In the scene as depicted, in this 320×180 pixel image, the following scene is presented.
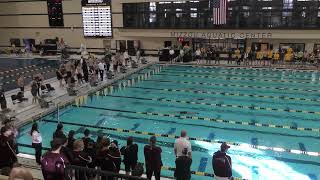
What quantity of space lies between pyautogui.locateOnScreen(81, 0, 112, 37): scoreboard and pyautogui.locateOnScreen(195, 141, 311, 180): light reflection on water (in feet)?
63.6

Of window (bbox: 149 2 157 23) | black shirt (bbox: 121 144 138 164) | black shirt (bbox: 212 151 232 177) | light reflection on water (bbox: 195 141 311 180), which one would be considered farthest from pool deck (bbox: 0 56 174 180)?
window (bbox: 149 2 157 23)

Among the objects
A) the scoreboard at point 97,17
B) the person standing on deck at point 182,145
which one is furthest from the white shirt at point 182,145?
the scoreboard at point 97,17

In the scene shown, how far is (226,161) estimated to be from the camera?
529 centimetres

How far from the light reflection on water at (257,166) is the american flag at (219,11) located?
13001 mm

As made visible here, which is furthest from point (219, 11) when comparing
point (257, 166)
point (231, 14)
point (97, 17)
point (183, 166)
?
A: point (183, 166)

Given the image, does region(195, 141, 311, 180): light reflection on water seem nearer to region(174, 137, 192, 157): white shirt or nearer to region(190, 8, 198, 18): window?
region(174, 137, 192, 157): white shirt

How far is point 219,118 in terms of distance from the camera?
11.2m

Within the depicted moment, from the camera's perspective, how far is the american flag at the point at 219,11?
A: 65.3 ft

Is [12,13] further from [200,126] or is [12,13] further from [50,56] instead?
[200,126]

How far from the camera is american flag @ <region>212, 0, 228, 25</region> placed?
19891mm

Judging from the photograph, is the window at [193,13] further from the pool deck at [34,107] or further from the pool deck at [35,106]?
the pool deck at [34,107]

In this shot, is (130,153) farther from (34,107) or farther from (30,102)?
(30,102)

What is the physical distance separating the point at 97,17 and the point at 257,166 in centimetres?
2149

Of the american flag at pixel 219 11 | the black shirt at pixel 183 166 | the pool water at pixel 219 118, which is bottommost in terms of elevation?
the pool water at pixel 219 118
